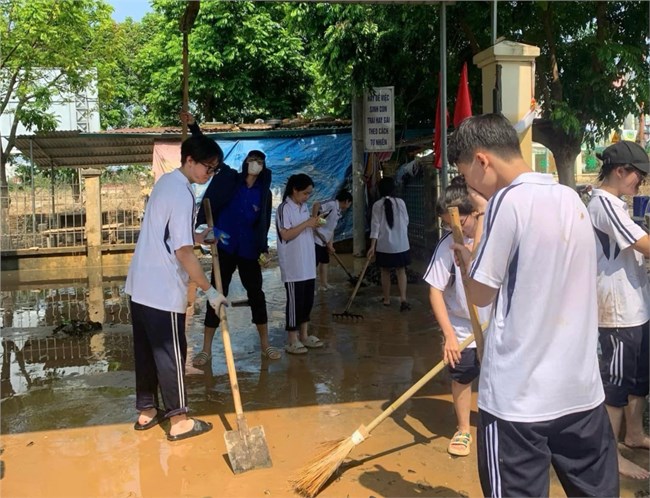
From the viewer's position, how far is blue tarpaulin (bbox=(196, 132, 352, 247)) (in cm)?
1339

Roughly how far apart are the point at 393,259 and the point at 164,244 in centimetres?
425

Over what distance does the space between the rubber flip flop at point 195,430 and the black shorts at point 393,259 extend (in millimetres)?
3946

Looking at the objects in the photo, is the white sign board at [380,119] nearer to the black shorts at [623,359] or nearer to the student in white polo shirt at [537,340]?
the black shorts at [623,359]

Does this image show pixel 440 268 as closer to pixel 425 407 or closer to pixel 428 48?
pixel 425 407

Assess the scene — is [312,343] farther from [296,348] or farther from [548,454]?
[548,454]

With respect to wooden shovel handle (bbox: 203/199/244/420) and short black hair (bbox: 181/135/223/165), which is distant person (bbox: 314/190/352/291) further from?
short black hair (bbox: 181/135/223/165)

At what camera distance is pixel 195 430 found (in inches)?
149

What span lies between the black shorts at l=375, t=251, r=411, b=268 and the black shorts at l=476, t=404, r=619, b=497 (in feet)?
18.0

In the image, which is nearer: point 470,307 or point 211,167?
point 470,307

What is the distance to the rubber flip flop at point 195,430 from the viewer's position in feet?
12.1

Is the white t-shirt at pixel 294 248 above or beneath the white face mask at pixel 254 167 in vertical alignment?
beneath

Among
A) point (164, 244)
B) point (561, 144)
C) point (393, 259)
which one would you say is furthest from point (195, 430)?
point (561, 144)

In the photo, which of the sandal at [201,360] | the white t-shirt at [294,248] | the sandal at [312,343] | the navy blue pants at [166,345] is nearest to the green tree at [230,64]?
the white t-shirt at [294,248]

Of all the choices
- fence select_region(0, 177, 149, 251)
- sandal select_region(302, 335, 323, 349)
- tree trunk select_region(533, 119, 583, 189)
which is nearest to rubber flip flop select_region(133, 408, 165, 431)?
sandal select_region(302, 335, 323, 349)
